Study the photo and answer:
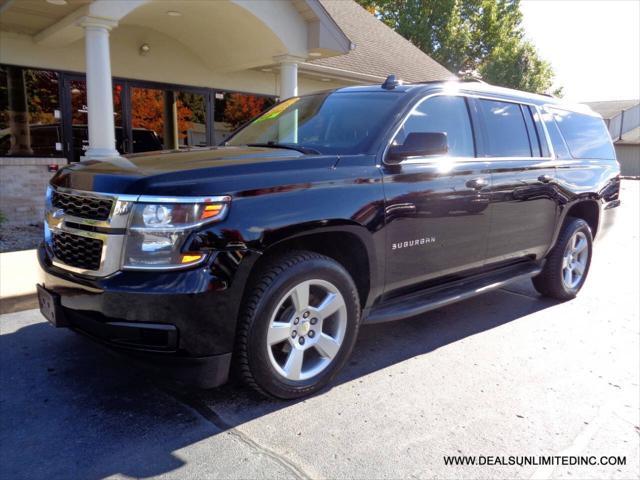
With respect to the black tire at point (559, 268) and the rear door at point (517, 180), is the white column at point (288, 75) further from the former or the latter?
the black tire at point (559, 268)

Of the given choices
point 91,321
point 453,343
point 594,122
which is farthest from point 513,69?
point 91,321

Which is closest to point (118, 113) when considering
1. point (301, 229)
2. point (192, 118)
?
point (192, 118)

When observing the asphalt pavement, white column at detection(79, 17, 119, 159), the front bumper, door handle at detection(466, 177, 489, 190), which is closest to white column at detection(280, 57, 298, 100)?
white column at detection(79, 17, 119, 159)

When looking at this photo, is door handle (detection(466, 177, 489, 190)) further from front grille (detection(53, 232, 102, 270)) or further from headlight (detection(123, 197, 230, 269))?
front grille (detection(53, 232, 102, 270))

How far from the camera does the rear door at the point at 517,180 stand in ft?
14.3

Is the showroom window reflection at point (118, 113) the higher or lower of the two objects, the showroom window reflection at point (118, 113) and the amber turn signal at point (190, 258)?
the higher

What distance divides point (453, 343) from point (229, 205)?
2407 millimetres

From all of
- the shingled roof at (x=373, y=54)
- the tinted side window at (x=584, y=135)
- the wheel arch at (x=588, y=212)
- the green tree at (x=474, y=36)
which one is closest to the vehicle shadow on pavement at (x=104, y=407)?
the wheel arch at (x=588, y=212)

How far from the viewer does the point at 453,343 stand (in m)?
4.26

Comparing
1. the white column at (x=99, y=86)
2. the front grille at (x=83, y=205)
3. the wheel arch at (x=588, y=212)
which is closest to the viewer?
the front grille at (x=83, y=205)

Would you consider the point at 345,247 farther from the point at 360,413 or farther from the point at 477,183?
the point at 477,183

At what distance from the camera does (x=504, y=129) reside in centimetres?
458

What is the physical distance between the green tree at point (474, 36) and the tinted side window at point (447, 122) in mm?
30238

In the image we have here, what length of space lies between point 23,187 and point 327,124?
7090 millimetres
